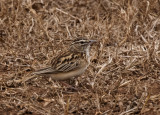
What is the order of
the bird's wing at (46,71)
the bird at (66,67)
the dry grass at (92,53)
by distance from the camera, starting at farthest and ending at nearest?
the bird at (66,67) < the bird's wing at (46,71) < the dry grass at (92,53)

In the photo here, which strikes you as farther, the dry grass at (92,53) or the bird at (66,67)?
the bird at (66,67)

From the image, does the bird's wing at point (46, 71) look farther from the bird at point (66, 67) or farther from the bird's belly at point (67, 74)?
the bird's belly at point (67, 74)

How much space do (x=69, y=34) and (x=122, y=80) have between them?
257cm

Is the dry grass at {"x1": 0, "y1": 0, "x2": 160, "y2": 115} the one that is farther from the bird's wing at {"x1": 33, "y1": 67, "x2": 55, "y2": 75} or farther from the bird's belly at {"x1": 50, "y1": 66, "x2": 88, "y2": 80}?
the bird's wing at {"x1": 33, "y1": 67, "x2": 55, "y2": 75}

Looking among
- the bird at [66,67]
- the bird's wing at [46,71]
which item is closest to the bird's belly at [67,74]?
the bird at [66,67]

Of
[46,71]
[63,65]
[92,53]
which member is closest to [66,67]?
[63,65]

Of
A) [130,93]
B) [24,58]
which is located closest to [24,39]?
[24,58]

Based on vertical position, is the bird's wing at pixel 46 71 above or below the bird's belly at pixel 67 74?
above

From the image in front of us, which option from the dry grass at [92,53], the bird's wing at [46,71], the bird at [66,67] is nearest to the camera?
the dry grass at [92,53]

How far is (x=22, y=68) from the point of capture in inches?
339

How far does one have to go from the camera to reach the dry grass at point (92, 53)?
6.98m

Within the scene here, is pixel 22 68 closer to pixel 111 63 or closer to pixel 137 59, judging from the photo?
pixel 111 63

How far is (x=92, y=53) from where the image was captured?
9195mm

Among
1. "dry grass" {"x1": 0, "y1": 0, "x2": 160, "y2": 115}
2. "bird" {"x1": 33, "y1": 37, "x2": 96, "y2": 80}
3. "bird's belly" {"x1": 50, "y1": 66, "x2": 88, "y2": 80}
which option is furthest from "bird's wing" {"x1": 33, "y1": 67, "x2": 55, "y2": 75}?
"dry grass" {"x1": 0, "y1": 0, "x2": 160, "y2": 115}
